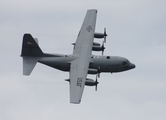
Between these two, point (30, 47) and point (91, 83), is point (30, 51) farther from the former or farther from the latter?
point (91, 83)

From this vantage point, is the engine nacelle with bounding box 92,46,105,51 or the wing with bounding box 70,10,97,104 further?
the engine nacelle with bounding box 92,46,105,51

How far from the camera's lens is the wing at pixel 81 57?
90044 millimetres

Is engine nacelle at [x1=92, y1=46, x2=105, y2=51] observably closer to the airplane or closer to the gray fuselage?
the airplane

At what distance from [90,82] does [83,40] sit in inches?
499

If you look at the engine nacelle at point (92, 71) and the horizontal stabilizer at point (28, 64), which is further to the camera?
the horizontal stabilizer at point (28, 64)

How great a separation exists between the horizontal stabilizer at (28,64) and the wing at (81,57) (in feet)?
24.6

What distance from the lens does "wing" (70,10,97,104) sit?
295 feet

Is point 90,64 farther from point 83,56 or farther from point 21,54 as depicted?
point 21,54

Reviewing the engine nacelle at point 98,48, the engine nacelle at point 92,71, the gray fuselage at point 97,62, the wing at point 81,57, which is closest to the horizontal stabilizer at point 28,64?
the gray fuselage at point 97,62

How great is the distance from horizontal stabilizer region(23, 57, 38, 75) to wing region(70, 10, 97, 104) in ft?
24.6

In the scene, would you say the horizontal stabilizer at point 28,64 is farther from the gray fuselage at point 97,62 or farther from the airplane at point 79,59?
the gray fuselage at point 97,62

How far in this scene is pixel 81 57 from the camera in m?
98.6

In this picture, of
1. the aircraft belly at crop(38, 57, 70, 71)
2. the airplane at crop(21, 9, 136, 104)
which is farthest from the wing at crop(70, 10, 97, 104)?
the aircraft belly at crop(38, 57, 70, 71)

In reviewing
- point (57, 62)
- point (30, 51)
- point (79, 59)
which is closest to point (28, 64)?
point (30, 51)
